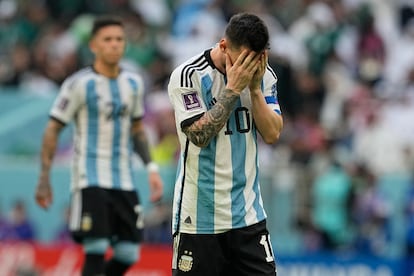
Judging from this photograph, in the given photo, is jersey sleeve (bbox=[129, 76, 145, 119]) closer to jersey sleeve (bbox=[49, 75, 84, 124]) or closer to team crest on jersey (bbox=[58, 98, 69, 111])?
jersey sleeve (bbox=[49, 75, 84, 124])

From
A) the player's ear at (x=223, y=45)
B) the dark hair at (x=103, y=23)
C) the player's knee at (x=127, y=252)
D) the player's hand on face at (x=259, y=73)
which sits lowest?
the player's knee at (x=127, y=252)

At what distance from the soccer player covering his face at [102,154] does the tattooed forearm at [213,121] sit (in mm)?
3088

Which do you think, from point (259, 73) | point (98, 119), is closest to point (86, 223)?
point (98, 119)

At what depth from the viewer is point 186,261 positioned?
27.3 ft

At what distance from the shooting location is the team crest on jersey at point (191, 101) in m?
8.12

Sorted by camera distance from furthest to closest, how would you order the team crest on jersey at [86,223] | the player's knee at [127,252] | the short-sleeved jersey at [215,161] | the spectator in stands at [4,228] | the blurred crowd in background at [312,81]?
the spectator in stands at [4,228] → the blurred crowd in background at [312,81] → the player's knee at [127,252] → the team crest on jersey at [86,223] → the short-sleeved jersey at [215,161]

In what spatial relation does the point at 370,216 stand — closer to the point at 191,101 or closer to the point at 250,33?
the point at 191,101

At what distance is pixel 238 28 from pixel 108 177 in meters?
3.61

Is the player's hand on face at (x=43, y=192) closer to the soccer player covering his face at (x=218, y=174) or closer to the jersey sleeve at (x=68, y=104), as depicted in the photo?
the jersey sleeve at (x=68, y=104)

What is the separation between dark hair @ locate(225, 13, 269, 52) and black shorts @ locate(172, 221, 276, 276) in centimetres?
123

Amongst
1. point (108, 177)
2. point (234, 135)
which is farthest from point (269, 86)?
point (108, 177)

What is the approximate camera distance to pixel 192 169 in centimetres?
833

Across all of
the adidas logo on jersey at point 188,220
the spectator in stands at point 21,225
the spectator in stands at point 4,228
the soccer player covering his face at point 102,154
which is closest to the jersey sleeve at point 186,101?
the adidas logo on jersey at point 188,220

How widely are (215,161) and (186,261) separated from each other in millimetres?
660
